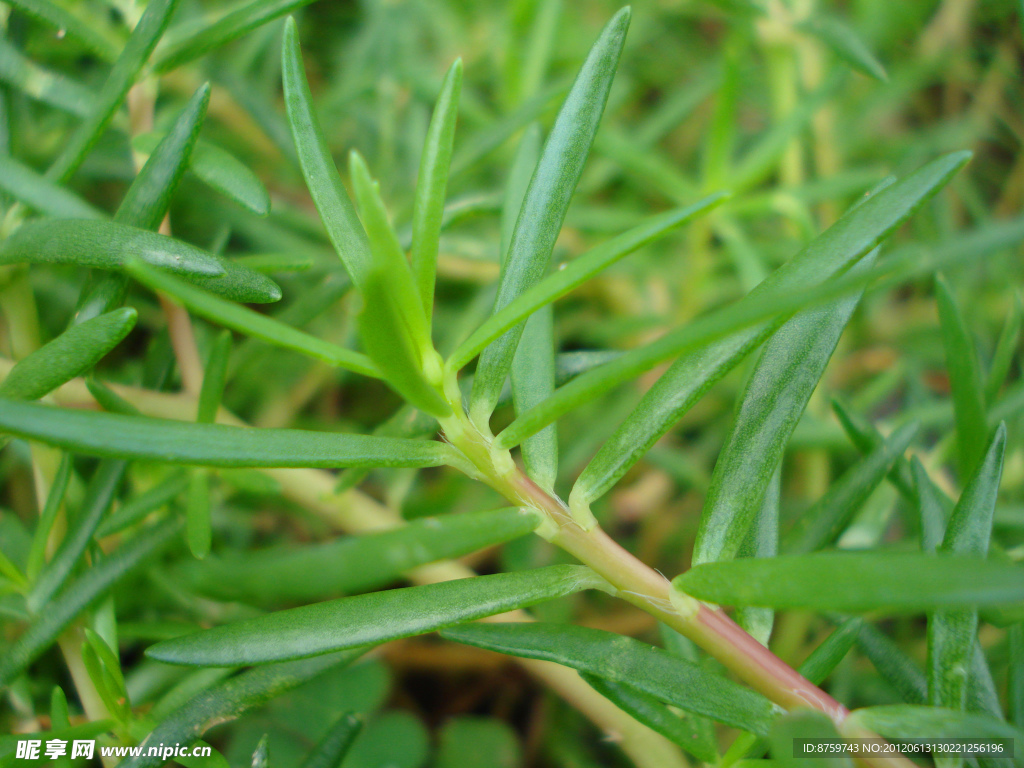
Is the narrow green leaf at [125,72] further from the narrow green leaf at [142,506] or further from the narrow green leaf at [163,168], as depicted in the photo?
the narrow green leaf at [142,506]

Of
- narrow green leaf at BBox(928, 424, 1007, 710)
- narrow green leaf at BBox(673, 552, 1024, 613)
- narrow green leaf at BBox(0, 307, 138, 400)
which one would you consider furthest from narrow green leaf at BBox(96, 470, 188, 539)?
narrow green leaf at BBox(928, 424, 1007, 710)

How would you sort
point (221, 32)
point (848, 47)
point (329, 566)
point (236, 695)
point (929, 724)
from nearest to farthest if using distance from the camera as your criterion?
point (329, 566), point (929, 724), point (236, 695), point (221, 32), point (848, 47)

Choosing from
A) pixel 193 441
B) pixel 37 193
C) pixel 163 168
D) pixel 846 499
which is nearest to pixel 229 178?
pixel 163 168

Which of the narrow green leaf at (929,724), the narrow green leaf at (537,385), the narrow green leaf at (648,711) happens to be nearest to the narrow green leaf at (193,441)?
the narrow green leaf at (537,385)

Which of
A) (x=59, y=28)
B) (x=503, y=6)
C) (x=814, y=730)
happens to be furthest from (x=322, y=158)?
(x=503, y=6)

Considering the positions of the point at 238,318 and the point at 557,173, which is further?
the point at 557,173

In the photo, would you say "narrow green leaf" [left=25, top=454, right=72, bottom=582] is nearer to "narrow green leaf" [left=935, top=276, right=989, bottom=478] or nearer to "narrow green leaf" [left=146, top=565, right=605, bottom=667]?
"narrow green leaf" [left=146, top=565, right=605, bottom=667]

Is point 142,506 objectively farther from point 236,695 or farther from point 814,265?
point 814,265
